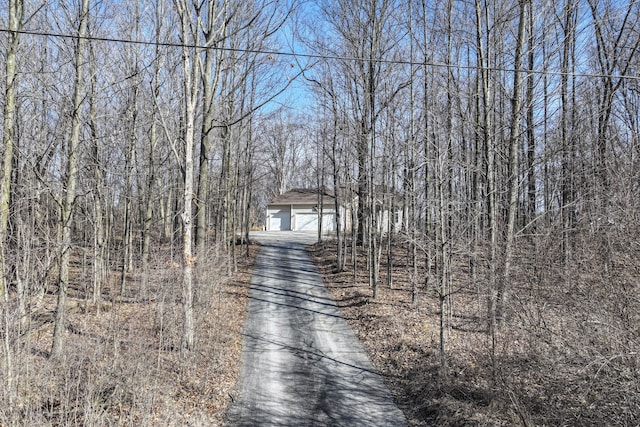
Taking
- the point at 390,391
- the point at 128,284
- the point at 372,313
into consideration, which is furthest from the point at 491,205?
Result: the point at 128,284

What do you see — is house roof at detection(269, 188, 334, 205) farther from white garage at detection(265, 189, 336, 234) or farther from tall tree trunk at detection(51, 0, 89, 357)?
tall tree trunk at detection(51, 0, 89, 357)

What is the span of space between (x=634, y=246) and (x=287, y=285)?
13.8 meters

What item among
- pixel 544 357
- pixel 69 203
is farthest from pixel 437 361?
pixel 69 203

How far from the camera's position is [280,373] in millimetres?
9344

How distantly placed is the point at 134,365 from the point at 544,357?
621 centimetres

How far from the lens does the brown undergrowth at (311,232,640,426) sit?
4926 mm

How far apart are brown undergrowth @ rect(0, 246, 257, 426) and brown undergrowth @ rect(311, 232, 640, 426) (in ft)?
12.6

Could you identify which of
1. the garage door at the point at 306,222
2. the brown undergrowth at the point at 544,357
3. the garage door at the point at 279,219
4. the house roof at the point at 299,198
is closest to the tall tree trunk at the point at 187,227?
the brown undergrowth at the point at 544,357

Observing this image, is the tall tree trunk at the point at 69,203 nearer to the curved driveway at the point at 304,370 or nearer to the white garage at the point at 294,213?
the curved driveway at the point at 304,370

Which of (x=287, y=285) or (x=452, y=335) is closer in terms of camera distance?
(x=452, y=335)

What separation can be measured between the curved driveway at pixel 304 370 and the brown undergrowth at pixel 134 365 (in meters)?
0.47

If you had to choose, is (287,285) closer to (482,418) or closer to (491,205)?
(491,205)

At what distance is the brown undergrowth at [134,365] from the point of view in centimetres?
568

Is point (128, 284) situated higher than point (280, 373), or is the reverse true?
point (128, 284)
